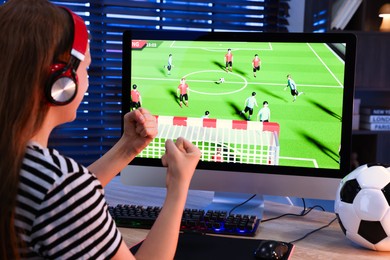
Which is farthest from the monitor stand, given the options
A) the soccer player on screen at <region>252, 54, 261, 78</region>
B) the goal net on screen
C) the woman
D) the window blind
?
the window blind

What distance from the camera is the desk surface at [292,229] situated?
1.07 meters

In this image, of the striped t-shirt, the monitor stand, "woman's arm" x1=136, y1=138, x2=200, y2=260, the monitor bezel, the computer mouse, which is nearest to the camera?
the striped t-shirt

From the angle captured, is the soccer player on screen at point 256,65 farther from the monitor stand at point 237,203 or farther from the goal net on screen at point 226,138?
the monitor stand at point 237,203

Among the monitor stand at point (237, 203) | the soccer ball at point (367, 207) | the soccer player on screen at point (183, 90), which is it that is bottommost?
the monitor stand at point (237, 203)

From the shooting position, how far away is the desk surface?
107 centimetres

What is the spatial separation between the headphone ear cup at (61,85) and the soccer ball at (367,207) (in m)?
0.61

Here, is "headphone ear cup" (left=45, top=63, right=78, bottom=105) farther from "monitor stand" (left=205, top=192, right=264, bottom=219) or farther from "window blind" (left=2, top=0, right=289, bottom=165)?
"window blind" (left=2, top=0, right=289, bottom=165)

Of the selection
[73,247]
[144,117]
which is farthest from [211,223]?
[73,247]

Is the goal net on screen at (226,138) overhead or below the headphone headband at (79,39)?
below

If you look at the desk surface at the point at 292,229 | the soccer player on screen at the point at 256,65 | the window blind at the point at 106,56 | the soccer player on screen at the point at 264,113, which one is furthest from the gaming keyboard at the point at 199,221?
the window blind at the point at 106,56

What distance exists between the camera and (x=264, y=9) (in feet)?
9.98

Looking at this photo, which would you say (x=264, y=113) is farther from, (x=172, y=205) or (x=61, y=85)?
(x=61, y=85)

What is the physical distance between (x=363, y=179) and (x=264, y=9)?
212cm

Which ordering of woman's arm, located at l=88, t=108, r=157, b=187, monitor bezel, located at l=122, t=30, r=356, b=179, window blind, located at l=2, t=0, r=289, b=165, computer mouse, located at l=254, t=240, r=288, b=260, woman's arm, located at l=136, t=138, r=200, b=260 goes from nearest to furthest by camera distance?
woman's arm, located at l=136, t=138, r=200, b=260
computer mouse, located at l=254, t=240, r=288, b=260
woman's arm, located at l=88, t=108, r=157, b=187
monitor bezel, located at l=122, t=30, r=356, b=179
window blind, located at l=2, t=0, r=289, b=165
